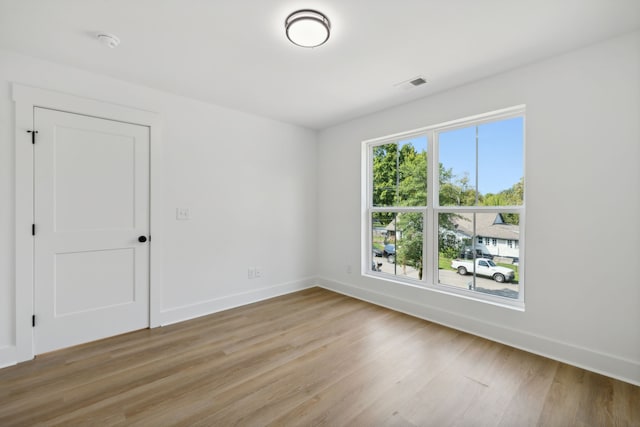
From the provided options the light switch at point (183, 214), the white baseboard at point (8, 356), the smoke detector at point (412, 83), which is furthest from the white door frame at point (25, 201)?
the smoke detector at point (412, 83)

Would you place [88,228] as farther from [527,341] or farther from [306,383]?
[527,341]

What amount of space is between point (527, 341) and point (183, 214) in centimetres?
368

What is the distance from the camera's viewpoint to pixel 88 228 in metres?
2.67

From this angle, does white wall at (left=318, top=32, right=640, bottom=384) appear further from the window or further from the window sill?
the window

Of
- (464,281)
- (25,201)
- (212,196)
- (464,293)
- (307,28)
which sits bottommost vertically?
(464,293)

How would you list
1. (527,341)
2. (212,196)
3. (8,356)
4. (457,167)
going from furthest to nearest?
1. (212,196)
2. (457,167)
3. (527,341)
4. (8,356)

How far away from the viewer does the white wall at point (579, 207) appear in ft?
6.86

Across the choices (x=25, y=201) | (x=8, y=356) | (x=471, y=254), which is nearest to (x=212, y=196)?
(x=25, y=201)

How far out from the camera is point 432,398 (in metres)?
1.89

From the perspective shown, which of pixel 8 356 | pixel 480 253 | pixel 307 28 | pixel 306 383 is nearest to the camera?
pixel 307 28

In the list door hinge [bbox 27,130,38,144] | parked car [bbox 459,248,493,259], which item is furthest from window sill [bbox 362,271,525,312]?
door hinge [bbox 27,130,38,144]

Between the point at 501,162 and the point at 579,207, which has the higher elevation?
the point at 501,162

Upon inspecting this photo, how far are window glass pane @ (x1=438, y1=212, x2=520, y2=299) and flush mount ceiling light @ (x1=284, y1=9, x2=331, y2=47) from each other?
7.54 feet

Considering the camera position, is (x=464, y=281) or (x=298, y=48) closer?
(x=298, y=48)
